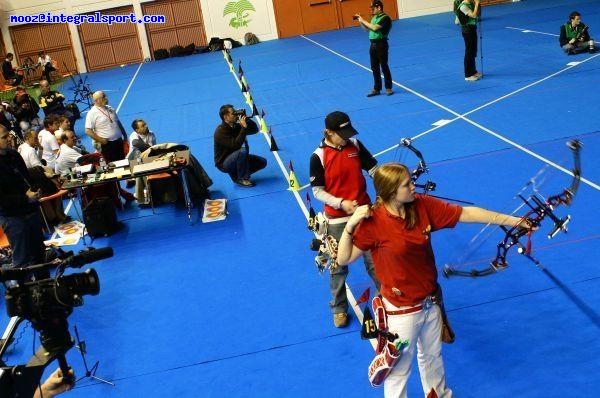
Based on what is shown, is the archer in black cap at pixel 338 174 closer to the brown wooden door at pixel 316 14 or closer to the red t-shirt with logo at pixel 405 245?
the red t-shirt with logo at pixel 405 245

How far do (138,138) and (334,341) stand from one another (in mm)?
6457

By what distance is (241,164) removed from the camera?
11.0 metres

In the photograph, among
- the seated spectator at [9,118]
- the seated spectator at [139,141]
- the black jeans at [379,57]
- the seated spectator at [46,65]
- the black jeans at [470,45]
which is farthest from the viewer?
the seated spectator at [46,65]

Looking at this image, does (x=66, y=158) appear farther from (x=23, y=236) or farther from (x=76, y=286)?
(x=76, y=286)

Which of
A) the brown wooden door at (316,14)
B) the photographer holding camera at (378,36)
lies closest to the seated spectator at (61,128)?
the photographer holding camera at (378,36)

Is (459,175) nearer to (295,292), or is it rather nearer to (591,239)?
(591,239)

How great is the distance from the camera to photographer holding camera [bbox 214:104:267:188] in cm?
1059

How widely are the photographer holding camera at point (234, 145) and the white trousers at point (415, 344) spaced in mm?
6533

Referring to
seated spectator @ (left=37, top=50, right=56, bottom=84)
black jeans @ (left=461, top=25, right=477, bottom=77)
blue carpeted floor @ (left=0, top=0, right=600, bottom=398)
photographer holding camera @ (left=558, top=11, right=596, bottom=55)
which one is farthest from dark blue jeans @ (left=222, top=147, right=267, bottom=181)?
seated spectator @ (left=37, top=50, right=56, bottom=84)

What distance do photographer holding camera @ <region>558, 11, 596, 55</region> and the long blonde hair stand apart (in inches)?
575

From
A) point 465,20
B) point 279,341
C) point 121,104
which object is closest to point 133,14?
point 121,104

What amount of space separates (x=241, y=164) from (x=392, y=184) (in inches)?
271

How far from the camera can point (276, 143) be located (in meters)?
13.3

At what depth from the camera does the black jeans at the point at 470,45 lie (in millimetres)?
15336
